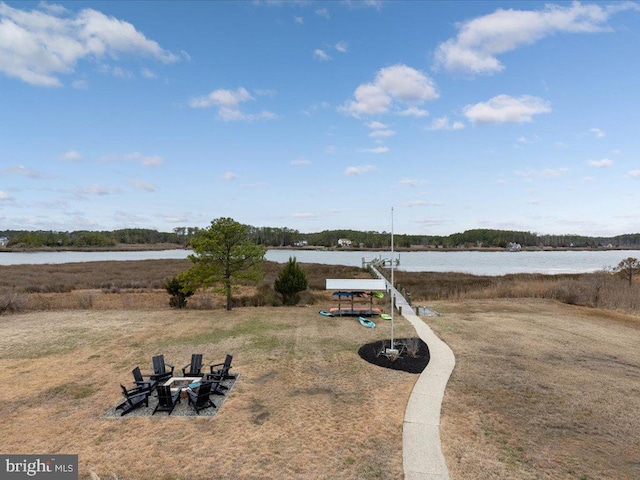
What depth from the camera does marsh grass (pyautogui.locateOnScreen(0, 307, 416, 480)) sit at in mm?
6824

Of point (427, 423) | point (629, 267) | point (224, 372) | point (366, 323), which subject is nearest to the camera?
point (427, 423)

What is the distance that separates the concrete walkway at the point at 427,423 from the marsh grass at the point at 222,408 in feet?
0.89

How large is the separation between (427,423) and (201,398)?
5667mm

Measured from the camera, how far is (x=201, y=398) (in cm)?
895

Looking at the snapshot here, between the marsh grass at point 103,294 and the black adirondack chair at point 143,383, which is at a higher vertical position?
the black adirondack chair at point 143,383

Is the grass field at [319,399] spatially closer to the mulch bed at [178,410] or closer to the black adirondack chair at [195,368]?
the mulch bed at [178,410]

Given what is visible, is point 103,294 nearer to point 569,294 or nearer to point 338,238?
point 569,294

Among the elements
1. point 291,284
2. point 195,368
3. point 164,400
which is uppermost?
point 291,284

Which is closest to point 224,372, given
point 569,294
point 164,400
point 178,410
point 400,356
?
point 178,410

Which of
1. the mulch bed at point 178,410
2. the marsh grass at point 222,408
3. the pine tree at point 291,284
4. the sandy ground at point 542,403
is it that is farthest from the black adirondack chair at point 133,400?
the pine tree at point 291,284

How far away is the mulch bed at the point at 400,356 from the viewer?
12375 millimetres

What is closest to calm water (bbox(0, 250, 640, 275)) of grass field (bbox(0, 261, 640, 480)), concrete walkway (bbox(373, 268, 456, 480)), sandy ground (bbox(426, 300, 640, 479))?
sandy ground (bbox(426, 300, 640, 479))

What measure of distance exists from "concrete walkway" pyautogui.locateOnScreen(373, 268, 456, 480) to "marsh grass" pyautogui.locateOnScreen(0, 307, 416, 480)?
0.89 ft

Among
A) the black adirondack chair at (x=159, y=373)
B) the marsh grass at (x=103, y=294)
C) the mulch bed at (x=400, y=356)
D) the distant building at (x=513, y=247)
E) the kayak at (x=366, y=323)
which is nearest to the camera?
the black adirondack chair at (x=159, y=373)
